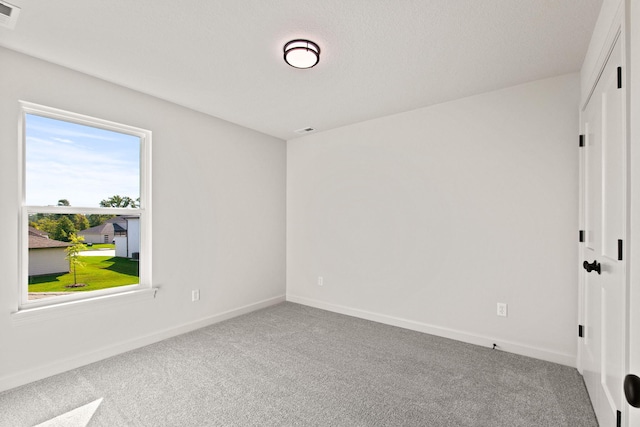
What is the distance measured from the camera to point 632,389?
20.8 inches

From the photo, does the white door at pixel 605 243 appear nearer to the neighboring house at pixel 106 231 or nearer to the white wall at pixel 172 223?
the white wall at pixel 172 223

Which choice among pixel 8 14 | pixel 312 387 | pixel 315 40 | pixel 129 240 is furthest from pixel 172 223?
pixel 315 40

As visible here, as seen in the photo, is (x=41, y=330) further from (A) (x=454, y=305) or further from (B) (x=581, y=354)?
(B) (x=581, y=354)

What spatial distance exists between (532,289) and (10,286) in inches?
174

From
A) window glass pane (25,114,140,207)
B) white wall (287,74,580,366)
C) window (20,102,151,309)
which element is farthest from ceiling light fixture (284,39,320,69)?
window glass pane (25,114,140,207)

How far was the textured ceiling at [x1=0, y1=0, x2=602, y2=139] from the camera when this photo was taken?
1.86m

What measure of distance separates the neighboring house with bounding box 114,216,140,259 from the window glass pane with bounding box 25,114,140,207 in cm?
20

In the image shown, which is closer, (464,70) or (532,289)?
(464,70)

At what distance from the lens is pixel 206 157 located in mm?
3689

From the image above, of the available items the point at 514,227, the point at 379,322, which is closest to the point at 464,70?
the point at 514,227

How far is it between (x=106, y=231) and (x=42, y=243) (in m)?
0.48

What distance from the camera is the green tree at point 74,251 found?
2.69 metres

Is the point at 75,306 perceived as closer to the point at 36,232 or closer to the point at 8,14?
the point at 36,232

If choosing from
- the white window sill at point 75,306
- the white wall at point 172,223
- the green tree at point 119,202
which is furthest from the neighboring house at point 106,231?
the white window sill at point 75,306
